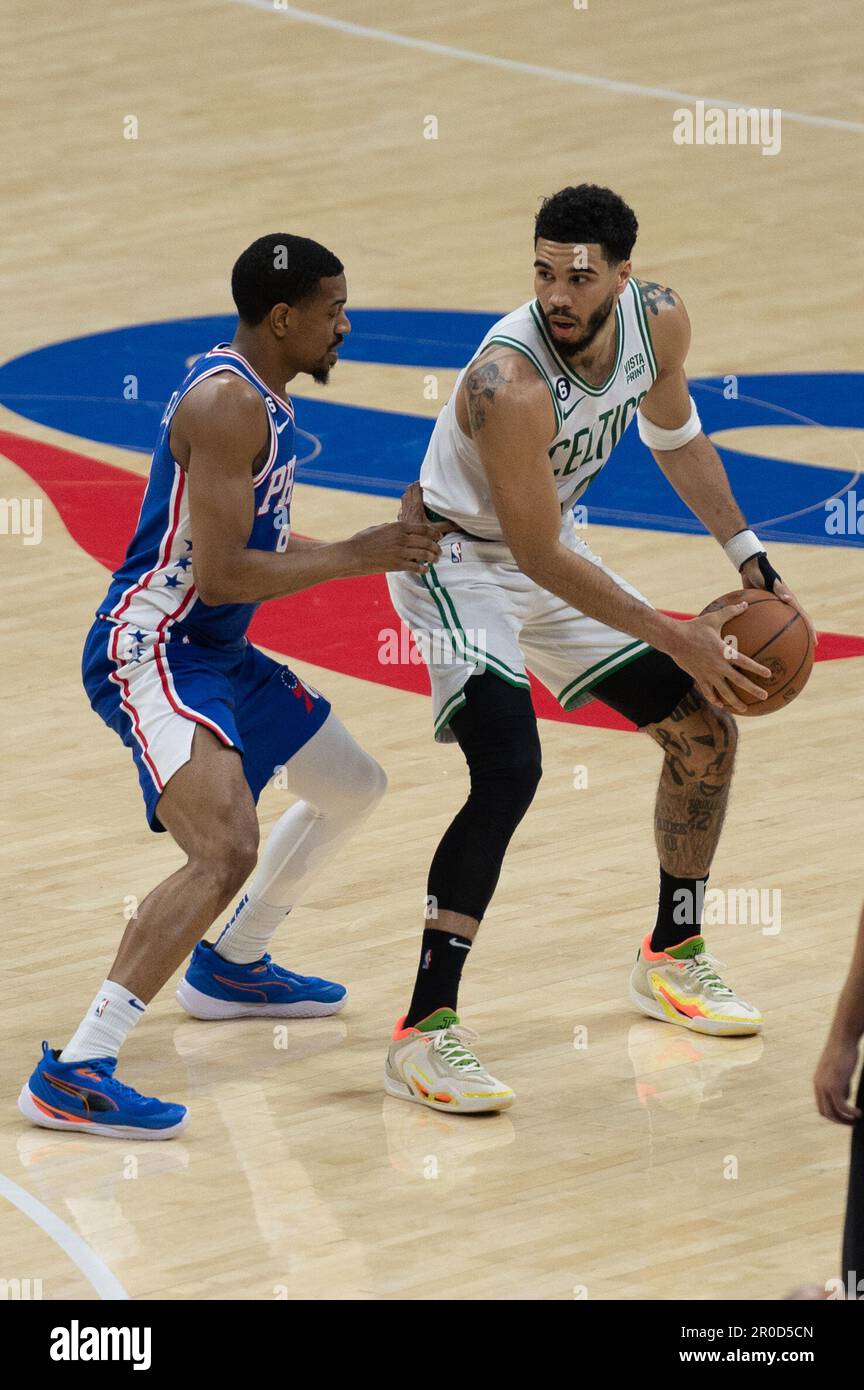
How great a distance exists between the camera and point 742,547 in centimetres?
637

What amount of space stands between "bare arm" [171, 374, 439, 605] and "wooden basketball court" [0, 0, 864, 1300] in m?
1.21

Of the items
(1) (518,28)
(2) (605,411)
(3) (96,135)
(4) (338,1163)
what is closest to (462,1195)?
(4) (338,1163)

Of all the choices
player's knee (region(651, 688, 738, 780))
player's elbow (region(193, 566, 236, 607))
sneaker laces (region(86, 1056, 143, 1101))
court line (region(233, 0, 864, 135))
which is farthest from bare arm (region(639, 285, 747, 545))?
court line (region(233, 0, 864, 135))

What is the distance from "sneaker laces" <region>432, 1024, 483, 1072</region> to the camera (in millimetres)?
5773

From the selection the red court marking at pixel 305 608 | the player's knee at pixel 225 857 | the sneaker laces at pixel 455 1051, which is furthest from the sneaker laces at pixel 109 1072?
the red court marking at pixel 305 608

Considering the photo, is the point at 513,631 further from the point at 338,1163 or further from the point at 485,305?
the point at 485,305

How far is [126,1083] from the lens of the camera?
19.5ft

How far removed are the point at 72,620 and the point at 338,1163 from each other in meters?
4.16

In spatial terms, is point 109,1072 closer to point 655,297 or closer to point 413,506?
point 413,506

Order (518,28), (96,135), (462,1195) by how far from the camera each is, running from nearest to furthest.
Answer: (462,1195) → (96,135) → (518,28)

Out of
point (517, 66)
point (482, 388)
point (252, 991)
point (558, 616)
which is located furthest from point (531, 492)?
point (517, 66)

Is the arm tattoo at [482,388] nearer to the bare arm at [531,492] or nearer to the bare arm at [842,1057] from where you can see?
the bare arm at [531,492]

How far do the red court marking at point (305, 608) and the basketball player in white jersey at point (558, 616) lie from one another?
204cm
